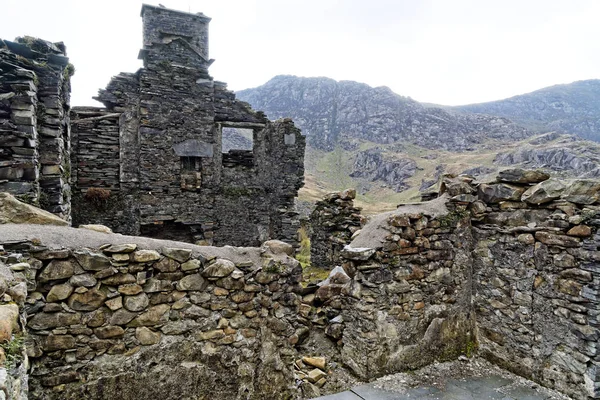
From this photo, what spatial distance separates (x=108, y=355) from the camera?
3268 mm

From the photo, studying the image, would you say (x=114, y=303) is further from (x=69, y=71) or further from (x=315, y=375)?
(x=69, y=71)

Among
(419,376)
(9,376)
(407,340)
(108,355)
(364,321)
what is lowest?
(419,376)

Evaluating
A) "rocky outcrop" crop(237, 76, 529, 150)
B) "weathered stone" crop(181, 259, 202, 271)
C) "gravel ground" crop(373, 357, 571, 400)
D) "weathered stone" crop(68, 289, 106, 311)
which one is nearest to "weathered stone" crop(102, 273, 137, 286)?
"weathered stone" crop(68, 289, 106, 311)

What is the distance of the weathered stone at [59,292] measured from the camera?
3025 mm

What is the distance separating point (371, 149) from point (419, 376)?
239 ft

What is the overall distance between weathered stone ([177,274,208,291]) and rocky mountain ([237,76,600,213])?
38.4 m

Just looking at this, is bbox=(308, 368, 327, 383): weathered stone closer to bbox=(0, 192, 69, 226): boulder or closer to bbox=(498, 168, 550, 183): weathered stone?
bbox=(0, 192, 69, 226): boulder

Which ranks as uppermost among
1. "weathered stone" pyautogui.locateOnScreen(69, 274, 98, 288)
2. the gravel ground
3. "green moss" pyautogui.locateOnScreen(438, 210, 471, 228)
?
"green moss" pyautogui.locateOnScreen(438, 210, 471, 228)

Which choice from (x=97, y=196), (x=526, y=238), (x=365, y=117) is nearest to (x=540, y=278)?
(x=526, y=238)

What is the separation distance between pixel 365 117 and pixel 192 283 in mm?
92831

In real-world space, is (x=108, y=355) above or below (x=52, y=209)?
below

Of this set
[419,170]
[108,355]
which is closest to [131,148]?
[108,355]

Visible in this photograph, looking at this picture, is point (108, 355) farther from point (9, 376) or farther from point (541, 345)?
point (541, 345)

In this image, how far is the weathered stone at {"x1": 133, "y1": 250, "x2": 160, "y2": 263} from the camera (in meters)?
3.30
